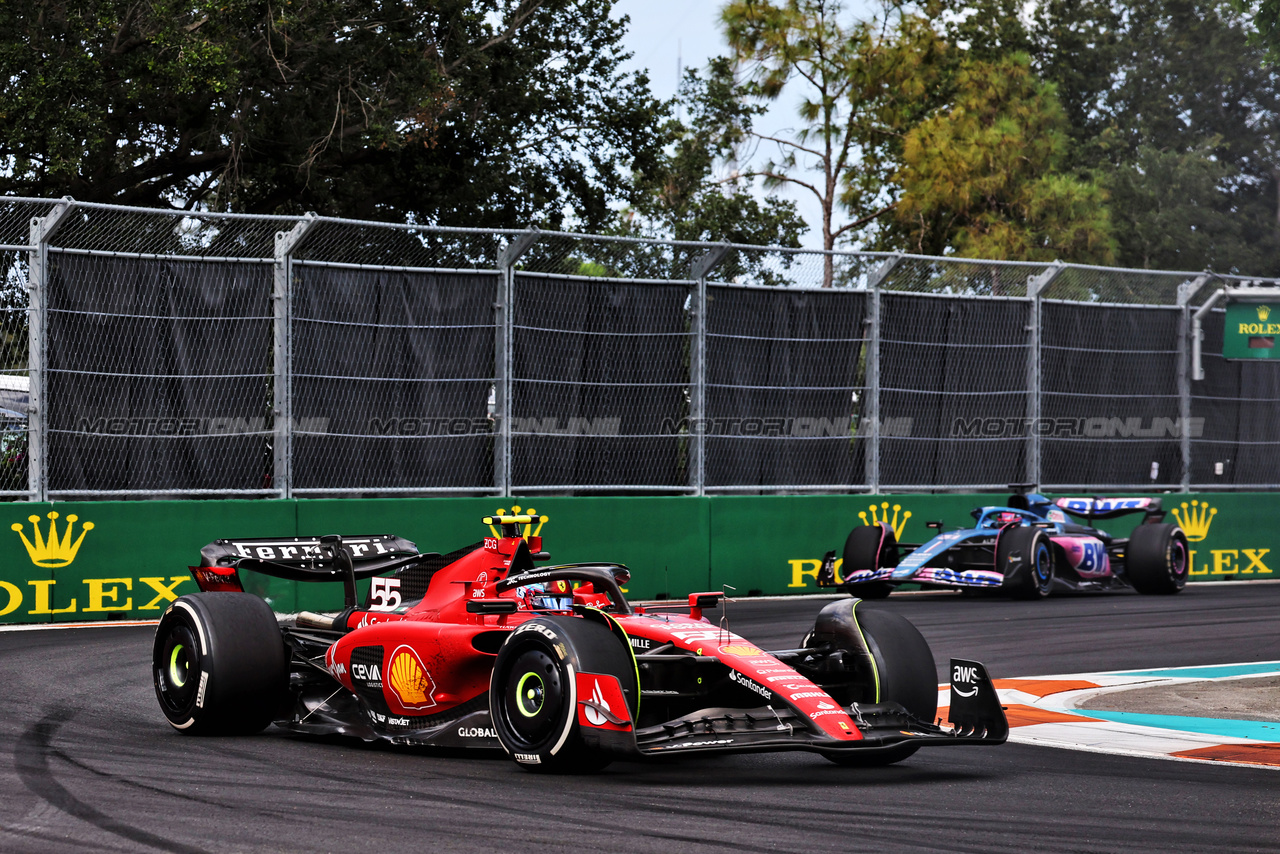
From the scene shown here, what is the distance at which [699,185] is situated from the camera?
1583 inches

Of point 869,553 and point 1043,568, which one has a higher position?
point 869,553

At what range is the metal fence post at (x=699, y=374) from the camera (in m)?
16.1

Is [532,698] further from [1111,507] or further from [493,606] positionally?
[1111,507]

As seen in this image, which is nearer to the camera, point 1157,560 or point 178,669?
point 178,669

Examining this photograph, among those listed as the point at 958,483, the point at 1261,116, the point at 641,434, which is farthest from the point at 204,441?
the point at 1261,116

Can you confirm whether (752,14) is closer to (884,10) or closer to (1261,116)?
(884,10)

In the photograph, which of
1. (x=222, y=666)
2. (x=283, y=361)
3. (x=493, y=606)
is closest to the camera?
(x=493, y=606)

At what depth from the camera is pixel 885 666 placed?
6855mm

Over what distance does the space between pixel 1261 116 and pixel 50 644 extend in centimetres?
6290

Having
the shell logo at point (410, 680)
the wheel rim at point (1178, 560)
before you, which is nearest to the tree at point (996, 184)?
the wheel rim at point (1178, 560)

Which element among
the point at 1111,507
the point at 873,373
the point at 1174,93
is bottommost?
the point at 1111,507

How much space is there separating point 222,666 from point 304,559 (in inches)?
42.4

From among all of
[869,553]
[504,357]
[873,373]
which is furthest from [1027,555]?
[504,357]

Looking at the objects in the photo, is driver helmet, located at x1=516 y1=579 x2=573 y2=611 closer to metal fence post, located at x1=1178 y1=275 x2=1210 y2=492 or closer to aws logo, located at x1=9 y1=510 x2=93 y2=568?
aws logo, located at x1=9 y1=510 x2=93 y2=568
